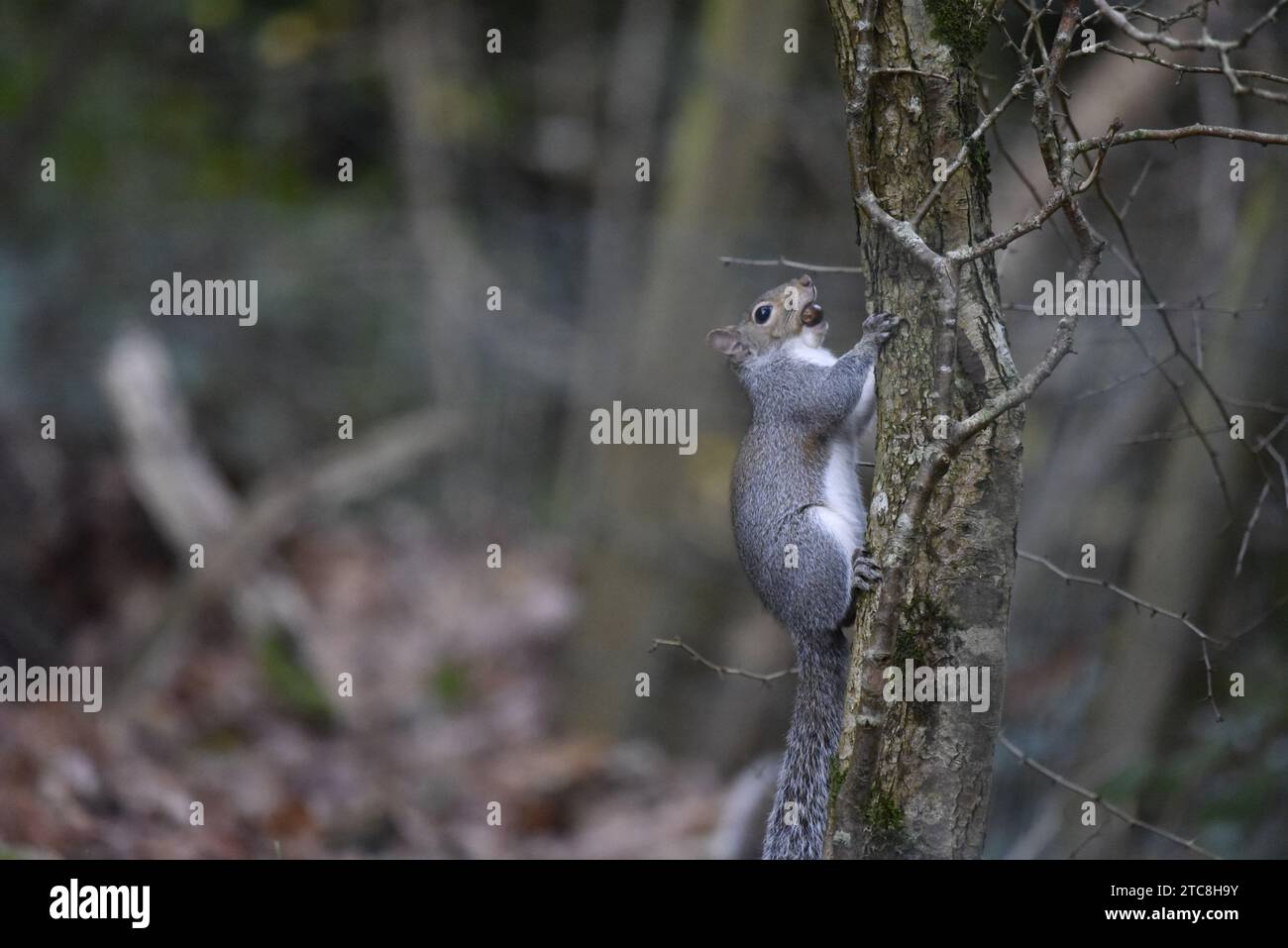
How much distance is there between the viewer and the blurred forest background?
5672mm

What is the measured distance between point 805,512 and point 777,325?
95cm

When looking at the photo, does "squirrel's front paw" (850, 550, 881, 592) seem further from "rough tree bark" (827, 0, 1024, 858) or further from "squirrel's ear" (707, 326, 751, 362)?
"squirrel's ear" (707, 326, 751, 362)

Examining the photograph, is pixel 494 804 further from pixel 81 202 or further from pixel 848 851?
pixel 81 202

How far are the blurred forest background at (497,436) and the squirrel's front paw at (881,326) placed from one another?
772 mm

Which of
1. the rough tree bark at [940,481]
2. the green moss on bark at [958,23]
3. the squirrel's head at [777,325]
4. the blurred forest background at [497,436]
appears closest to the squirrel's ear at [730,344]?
the squirrel's head at [777,325]

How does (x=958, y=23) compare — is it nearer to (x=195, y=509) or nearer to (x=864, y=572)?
(x=864, y=572)

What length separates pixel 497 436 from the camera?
11.2 m

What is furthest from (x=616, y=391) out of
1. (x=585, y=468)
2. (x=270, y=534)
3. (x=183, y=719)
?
(x=183, y=719)

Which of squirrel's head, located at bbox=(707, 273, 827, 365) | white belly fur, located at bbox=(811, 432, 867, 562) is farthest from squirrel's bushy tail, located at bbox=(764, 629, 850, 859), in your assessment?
squirrel's head, located at bbox=(707, 273, 827, 365)

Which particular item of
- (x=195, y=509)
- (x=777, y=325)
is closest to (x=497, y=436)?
(x=195, y=509)

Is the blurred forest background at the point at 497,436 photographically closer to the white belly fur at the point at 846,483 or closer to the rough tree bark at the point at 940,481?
the rough tree bark at the point at 940,481

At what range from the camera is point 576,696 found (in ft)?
26.2

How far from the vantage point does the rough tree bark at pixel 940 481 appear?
10.3 ft

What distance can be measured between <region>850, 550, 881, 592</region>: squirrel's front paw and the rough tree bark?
0.17 m
